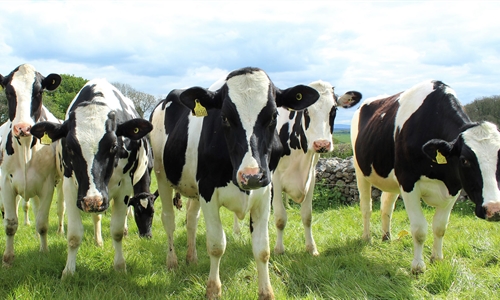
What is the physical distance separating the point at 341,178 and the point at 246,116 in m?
9.26

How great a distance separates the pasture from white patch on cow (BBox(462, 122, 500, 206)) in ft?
3.39

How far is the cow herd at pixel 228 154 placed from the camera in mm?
4605

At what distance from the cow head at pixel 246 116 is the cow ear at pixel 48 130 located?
162 centimetres

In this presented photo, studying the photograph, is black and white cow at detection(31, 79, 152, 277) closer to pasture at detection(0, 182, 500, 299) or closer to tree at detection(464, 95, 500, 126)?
pasture at detection(0, 182, 500, 299)

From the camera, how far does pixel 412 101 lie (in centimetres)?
625

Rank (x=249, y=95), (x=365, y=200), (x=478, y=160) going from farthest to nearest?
(x=365, y=200) < (x=478, y=160) < (x=249, y=95)

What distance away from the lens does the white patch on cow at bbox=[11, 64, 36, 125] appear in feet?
19.1

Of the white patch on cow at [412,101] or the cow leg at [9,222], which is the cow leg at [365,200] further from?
the cow leg at [9,222]

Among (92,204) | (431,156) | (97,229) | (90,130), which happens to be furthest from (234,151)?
(97,229)

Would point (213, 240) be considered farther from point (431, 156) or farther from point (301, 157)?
point (301, 157)

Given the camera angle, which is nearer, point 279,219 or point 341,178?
point 279,219

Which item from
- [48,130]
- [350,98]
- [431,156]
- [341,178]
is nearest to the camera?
[48,130]

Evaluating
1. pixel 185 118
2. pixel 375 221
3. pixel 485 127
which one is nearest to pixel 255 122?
pixel 185 118

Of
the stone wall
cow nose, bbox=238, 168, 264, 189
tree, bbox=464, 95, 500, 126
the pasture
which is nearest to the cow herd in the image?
cow nose, bbox=238, 168, 264, 189
